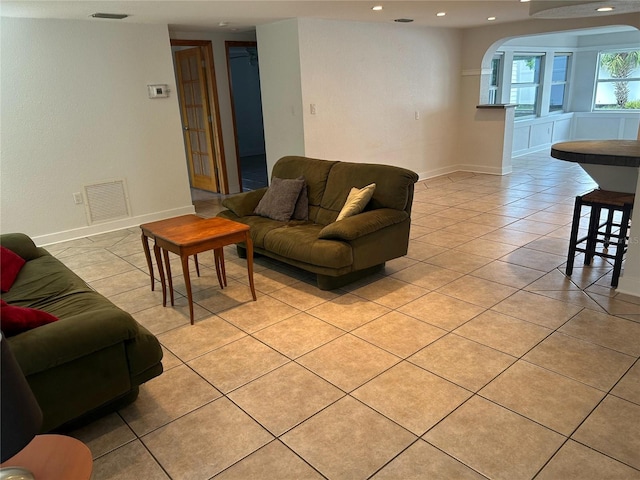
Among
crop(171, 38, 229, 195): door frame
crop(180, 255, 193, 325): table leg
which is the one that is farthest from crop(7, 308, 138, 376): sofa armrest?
crop(171, 38, 229, 195): door frame

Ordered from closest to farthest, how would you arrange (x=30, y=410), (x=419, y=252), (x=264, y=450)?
1. (x=30, y=410)
2. (x=264, y=450)
3. (x=419, y=252)

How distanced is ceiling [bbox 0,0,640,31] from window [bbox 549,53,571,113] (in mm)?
4157

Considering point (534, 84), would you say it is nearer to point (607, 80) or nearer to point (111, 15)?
point (607, 80)

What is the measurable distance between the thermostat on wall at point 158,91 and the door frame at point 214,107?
108 centimetres

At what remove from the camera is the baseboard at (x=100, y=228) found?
4918 mm

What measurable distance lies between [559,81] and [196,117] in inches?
308

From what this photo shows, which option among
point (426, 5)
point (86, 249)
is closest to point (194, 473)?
point (86, 249)

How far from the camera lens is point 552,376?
2.35 meters

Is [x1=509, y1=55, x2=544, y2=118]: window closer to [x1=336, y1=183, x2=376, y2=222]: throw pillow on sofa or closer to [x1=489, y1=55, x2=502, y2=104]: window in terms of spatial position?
[x1=489, y1=55, x2=502, y2=104]: window

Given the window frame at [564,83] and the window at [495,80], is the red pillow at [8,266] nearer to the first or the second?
the window at [495,80]

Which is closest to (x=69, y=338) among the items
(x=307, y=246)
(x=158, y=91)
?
(x=307, y=246)

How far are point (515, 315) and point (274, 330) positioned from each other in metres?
1.55

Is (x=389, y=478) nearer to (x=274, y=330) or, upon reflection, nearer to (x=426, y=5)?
(x=274, y=330)

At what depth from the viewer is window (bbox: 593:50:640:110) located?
9.40m
